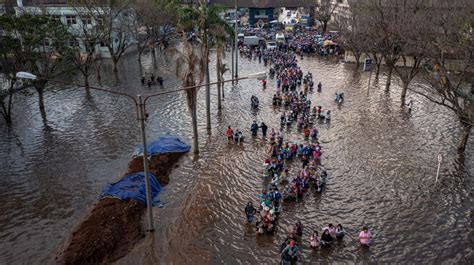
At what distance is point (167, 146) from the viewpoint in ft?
78.8

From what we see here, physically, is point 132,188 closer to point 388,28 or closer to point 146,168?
point 146,168

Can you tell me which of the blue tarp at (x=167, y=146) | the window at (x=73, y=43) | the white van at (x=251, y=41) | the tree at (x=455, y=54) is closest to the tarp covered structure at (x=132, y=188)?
the blue tarp at (x=167, y=146)

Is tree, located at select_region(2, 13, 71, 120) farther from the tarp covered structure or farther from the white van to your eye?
the white van

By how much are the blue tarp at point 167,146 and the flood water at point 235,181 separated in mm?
863

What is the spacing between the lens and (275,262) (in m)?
15.0

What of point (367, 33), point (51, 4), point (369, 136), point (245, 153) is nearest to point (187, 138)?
point (245, 153)

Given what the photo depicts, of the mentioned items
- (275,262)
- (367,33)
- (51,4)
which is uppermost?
(51,4)

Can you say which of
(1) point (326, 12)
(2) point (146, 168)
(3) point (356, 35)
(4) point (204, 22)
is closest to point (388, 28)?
(3) point (356, 35)

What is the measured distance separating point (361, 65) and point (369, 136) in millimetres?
26533

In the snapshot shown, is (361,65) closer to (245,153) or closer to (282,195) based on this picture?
(245,153)

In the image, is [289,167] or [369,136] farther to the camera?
[369,136]

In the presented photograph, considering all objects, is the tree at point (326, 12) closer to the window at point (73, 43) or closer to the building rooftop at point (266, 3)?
the building rooftop at point (266, 3)

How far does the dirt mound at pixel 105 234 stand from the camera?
1486 cm

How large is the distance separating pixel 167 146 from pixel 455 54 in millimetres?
20218
